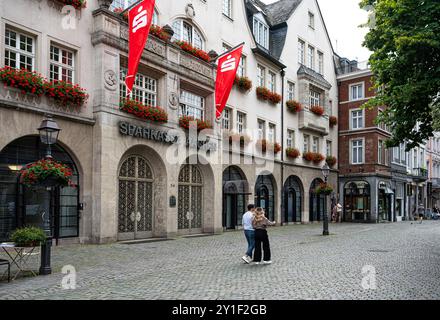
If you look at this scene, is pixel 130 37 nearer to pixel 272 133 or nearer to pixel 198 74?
pixel 198 74

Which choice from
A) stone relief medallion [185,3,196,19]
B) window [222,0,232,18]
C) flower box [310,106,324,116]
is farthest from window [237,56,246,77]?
flower box [310,106,324,116]

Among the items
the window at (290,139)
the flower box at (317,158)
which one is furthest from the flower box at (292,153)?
the flower box at (317,158)

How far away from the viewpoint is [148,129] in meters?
18.3

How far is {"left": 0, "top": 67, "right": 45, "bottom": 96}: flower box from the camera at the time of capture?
13.3 meters

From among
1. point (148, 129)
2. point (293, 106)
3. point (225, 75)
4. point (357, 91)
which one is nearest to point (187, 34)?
point (225, 75)

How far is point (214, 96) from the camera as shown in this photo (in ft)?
74.4

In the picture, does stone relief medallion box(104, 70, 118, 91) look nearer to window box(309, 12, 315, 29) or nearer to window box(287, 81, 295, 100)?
window box(287, 81, 295, 100)

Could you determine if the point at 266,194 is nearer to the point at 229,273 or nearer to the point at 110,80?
the point at 110,80

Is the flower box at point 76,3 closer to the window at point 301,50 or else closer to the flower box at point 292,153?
the flower box at point 292,153

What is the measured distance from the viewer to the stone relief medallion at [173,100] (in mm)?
19727

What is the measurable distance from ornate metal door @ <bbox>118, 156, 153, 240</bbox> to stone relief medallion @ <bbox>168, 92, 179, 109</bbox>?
112 inches

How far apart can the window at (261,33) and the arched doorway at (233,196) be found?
9484 mm

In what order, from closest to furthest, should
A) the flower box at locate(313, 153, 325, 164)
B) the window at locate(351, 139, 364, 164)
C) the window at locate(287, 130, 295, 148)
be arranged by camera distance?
the window at locate(287, 130, 295, 148)
the flower box at locate(313, 153, 325, 164)
the window at locate(351, 139, 364, 164)
